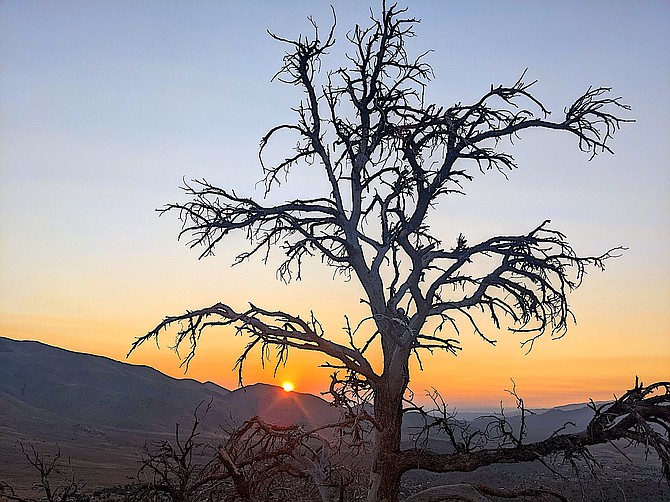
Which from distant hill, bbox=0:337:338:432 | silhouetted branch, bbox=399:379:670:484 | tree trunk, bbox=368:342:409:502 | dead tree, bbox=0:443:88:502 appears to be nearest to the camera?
dead tree, bbox=0:443:88:502

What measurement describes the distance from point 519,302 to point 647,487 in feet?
110

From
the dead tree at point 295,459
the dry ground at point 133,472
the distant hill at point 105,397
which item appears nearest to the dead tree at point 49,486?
the dead tree at point 295,459

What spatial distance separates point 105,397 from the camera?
11012cm

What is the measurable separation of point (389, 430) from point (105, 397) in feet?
361

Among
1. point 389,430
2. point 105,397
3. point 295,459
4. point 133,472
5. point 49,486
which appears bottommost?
point 133,472

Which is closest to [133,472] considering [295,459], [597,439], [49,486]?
[49,486]

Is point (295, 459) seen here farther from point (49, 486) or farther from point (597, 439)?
point (49, 486)

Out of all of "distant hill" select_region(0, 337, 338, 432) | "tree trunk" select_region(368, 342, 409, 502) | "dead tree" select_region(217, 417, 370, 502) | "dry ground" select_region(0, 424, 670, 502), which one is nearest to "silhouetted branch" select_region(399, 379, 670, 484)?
"tree trunk" select_region(368, 342, 409, 502)

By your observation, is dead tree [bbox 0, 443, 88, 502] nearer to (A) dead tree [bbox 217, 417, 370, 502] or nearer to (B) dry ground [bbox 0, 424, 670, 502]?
(A) dead tree [bbox 217, 417, 370, 502]

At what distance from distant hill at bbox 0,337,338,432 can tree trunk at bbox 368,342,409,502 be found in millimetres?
75835

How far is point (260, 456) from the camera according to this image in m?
9.05

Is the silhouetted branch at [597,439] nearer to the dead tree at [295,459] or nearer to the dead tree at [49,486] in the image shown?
the dead tree at [295,459]

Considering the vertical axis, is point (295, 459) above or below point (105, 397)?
below

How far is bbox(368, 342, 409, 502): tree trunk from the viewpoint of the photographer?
28.6 feet
